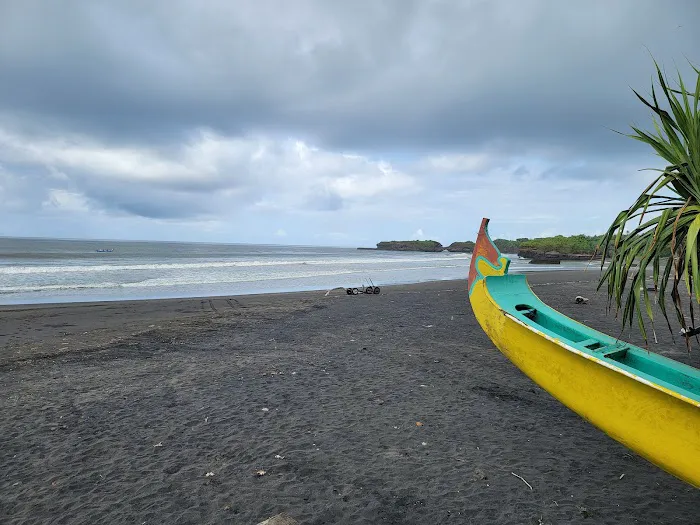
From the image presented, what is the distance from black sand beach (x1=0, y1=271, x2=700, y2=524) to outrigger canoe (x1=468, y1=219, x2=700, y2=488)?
0.52 m

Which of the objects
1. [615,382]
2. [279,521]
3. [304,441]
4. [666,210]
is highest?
[666,210]

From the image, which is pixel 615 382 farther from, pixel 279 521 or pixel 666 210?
pixel 279 521

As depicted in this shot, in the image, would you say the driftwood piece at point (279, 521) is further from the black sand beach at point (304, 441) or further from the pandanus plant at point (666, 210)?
the pandanus plant at point (666, 210)

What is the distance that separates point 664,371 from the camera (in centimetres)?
396

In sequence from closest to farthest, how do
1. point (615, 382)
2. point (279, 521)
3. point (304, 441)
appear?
point (279, 521)
point (615, 382)
point (304, 441)

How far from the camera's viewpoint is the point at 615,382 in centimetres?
330

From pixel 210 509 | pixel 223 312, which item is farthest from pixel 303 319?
pixel 210 509

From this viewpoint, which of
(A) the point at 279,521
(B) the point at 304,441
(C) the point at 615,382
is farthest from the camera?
(B) the point at 304,441

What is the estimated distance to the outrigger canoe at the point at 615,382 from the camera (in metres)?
2.81

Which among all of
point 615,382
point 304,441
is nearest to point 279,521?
point 304,441

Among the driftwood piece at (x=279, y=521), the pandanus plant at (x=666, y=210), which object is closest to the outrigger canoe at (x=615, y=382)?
the pandanus plant at (x=666, y=210)

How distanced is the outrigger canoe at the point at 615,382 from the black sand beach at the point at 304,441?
20.3 inches

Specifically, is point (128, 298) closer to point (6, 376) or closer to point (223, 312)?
point (223, 312)

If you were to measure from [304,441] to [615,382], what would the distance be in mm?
2782
